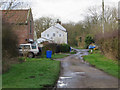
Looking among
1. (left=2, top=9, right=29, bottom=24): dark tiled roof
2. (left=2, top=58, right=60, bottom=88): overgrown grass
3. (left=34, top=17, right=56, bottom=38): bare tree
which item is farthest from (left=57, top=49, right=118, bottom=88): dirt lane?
(left=34, top=17, right=56, bottom=38): bare tree

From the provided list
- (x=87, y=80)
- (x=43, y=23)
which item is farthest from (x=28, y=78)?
(x=43, y=23)

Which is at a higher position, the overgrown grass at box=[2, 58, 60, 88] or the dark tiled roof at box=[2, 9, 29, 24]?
the dark tiled roof at box=[2, 9, 29, 24]

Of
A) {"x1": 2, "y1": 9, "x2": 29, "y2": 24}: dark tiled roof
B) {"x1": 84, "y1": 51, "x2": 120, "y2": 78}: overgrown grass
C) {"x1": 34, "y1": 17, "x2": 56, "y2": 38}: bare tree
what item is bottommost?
{"x1": 84, "y1": 51, "x2": 120, "y2": 78}: overgrown grass

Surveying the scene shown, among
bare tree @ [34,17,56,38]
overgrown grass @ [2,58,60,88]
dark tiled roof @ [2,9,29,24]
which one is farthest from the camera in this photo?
bare tree @ [34,17,56,38]

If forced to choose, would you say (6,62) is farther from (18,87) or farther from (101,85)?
(101,85)

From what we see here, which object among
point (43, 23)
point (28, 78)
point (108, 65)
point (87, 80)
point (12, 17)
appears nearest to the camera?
point (28, 78)

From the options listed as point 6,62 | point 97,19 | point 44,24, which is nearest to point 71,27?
point 44,24

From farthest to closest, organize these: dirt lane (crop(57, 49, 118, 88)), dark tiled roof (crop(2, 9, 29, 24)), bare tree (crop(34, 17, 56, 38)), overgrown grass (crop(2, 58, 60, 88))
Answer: bare tree (crop(34, 17, 56, 38)) < dark tiled roof (crop(2, 9, 29, 24)) < dirt lane (crop(57, 49, 118, 88)) < overgrown grass (crop(2, 58, 60, 88))

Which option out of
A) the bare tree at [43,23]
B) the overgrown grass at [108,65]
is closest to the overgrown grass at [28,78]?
the overgrown grass at [108,65]

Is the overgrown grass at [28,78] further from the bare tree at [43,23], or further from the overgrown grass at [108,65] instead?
the bare tree at [43,23]

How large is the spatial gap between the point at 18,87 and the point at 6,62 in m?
3.67

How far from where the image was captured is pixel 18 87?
7.13 metres

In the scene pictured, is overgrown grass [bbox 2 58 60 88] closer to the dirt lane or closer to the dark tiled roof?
the dirt lane

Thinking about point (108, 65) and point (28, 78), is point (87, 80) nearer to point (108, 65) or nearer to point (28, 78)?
point (28, 78)
